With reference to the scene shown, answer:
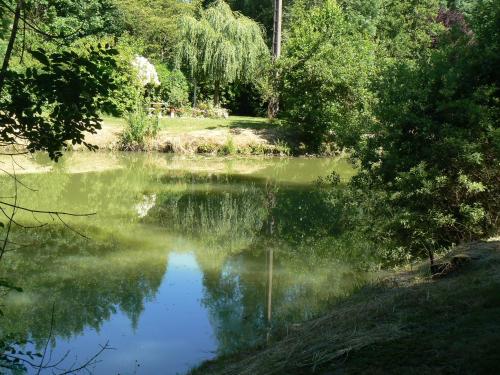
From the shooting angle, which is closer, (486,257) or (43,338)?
(486,257)

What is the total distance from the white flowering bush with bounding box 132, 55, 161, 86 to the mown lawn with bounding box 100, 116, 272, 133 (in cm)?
244

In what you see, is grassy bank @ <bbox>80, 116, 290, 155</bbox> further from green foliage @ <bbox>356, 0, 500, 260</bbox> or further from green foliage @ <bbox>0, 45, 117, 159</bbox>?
green foliage @ <bbox>0, 45, 117, 159</bbox>

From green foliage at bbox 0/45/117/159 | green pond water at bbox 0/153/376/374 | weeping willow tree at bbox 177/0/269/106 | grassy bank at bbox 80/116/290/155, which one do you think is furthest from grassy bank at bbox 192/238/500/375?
weeping willow tree at bbox 177/0/269/106

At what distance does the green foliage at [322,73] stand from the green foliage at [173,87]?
662cm

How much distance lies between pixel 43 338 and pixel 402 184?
502cm

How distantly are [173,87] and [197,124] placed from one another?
188 inches

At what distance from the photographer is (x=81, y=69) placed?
11.9ft

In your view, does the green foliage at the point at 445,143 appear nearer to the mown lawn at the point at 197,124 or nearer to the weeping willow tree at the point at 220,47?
the mown lawn at the point at 197,124

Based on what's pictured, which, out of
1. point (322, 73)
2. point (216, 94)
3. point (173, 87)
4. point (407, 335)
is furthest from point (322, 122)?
point (407, 335)

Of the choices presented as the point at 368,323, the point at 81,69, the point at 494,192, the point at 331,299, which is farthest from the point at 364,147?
the point at 81,69

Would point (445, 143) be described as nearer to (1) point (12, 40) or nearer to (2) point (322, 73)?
(1) point (12, 40)

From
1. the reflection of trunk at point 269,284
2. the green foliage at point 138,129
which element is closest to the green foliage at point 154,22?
the green foliage at point 138,129

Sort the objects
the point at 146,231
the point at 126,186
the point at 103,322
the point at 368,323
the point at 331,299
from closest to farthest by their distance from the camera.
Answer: the point at 368,323
the point at 103,322
the point at 331,299
the point at 146,231
the point at 126,186

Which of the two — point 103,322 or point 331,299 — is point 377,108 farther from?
point 103,322
